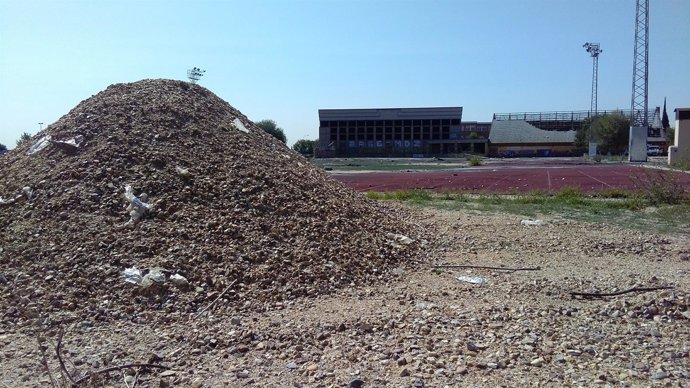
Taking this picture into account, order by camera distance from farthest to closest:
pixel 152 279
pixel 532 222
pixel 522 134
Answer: pixel 522 134 → pixel 532 222 → pixel 152 279

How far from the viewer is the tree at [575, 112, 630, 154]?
7969 centimetres

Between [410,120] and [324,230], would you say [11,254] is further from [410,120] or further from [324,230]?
[410,120]

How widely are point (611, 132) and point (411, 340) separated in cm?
8257

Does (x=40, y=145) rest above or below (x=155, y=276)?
above

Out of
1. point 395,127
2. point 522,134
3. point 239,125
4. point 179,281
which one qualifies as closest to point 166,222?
point 179,281

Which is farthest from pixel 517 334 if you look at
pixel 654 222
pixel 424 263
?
pixel 654 222

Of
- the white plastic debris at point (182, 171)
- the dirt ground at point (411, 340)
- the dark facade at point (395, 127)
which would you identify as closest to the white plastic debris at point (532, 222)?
the dirt ground at point (411, 340)

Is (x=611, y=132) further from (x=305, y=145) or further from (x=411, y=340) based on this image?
(x=411, y=340)

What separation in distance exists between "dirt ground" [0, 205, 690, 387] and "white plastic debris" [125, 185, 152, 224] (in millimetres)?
2299

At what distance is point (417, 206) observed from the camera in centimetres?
1627

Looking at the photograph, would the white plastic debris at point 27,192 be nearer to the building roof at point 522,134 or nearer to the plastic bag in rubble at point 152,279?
the plastic bag in rubble at point 152,279

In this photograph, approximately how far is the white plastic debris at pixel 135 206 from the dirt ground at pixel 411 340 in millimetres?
2299

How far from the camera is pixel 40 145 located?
10.6 m

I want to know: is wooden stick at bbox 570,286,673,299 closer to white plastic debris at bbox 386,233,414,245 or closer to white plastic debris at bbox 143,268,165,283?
white plastic debris at bbox 386,233,414,245
